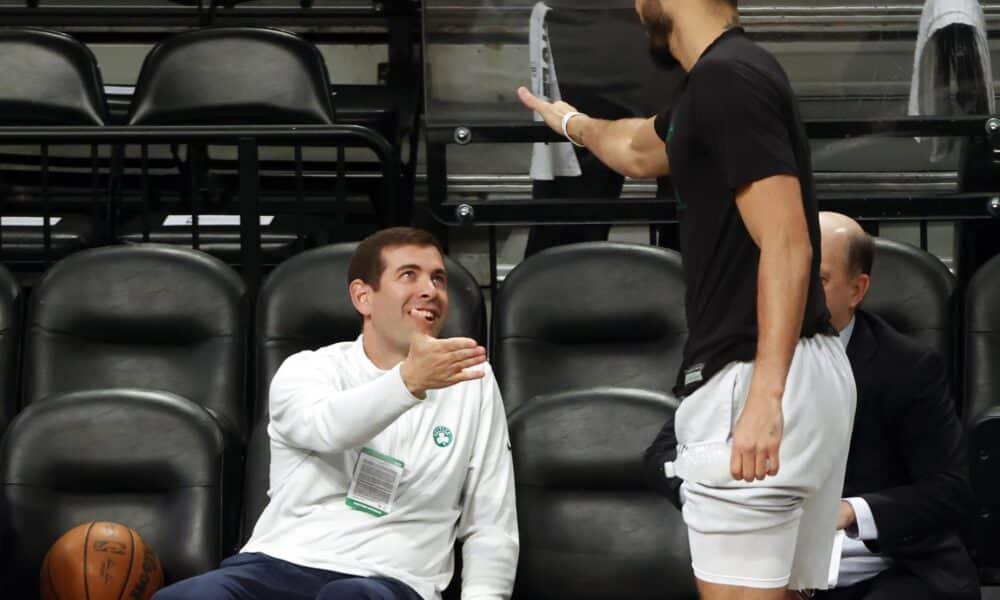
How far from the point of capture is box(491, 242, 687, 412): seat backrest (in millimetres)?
4293

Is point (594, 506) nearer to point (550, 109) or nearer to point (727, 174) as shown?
point (550, 109)

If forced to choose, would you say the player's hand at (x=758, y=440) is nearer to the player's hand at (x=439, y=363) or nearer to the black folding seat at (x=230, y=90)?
the player's hand at (x=439, y=363)

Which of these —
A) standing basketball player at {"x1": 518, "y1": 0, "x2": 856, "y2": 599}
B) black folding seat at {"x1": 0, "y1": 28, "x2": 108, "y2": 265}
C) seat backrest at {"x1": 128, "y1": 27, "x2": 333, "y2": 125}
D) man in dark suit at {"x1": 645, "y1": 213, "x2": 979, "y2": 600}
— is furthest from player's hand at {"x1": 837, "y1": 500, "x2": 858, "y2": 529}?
black folding seat at {"x1": 0, "y1": 28, "x2": 108, "y2": 265}

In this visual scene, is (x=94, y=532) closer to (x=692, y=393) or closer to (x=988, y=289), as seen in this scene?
(x=692, y=393)

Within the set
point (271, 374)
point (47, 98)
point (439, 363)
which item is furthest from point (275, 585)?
point (47, 98)

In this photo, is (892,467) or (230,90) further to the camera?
(230,90)

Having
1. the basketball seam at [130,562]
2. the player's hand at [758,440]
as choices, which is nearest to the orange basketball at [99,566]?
the basketball seam at [130,562]

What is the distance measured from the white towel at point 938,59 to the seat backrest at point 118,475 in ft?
7.29

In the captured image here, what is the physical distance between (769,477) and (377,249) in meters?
1.49

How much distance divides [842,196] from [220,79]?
2.10 meters

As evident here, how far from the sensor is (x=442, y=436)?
3.69 m

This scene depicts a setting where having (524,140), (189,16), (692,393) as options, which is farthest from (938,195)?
(189,16)

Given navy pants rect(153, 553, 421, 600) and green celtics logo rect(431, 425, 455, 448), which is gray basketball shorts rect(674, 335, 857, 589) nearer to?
navy pants rect(153, 553, 421, 600)

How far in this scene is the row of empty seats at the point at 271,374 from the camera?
3.81m
